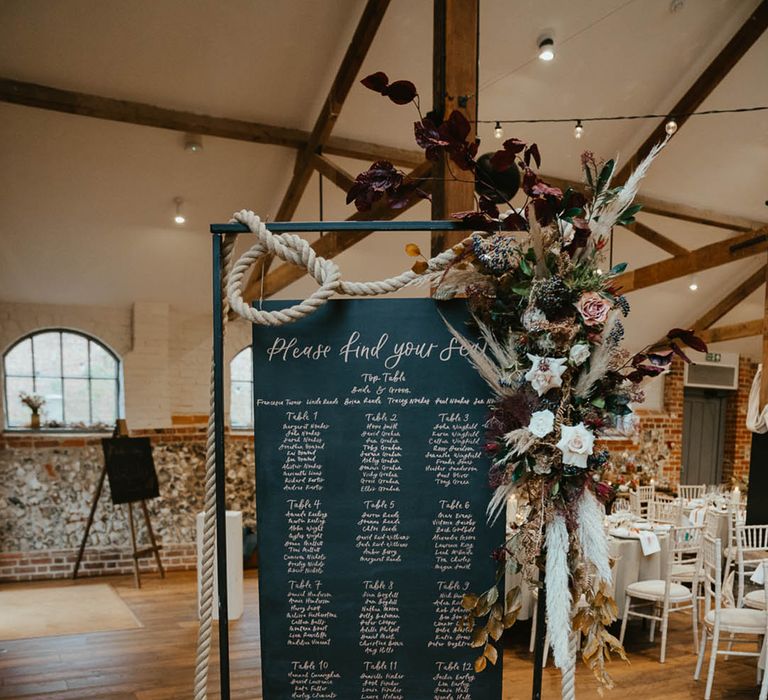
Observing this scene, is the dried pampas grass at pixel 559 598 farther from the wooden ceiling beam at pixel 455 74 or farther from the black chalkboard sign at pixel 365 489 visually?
the wooden ceiling beam at pixel 455 74

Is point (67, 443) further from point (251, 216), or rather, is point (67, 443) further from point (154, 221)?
point (251, 216)

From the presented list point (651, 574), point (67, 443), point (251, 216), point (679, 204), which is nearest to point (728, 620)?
point (651, 574)

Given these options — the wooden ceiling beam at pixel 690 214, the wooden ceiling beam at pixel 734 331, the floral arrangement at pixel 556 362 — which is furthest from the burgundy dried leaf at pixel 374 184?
the wooden ceiling beam at pixel 734 331

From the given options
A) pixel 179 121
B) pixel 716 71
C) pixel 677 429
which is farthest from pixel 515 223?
pixel 677 429

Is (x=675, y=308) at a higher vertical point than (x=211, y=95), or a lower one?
lower

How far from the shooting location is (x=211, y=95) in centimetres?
473

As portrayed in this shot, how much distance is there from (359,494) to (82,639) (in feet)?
13.1

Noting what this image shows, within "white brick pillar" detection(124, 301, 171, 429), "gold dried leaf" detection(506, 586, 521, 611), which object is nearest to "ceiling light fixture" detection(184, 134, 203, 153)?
"white brick pillar" detection(124, 301, 171, 429)

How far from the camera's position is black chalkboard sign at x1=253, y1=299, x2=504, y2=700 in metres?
1.52

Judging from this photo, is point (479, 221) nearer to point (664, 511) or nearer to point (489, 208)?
point (489, 208)

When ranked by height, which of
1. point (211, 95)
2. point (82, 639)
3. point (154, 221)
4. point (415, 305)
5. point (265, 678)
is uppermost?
point (211, 95)

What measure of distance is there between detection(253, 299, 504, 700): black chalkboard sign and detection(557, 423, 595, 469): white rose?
29cm

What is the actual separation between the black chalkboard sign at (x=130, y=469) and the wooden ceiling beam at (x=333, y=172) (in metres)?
3.24

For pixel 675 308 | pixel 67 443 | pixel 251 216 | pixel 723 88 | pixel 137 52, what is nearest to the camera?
pixel 251 216
